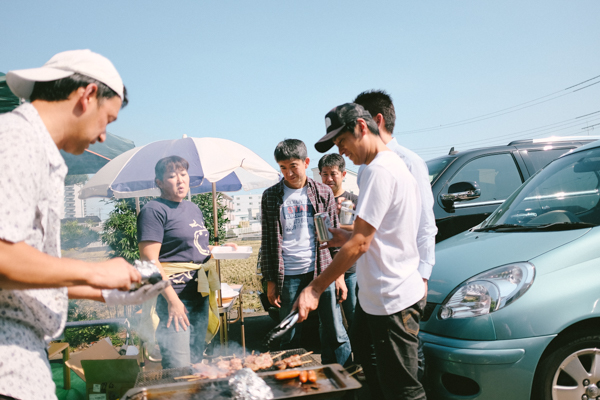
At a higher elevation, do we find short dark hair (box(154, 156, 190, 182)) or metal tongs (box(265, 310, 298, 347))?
short dark hair (box(154, 156, 190, 182))

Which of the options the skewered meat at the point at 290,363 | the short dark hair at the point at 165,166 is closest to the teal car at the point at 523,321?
the skewered meat at the point at 290,363

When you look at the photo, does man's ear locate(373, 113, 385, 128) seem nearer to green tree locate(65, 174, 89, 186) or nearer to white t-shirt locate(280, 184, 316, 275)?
white t-shirt locate(280, 184, 316, 275)

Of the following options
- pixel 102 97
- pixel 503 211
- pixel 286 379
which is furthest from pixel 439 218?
pixel 102 97

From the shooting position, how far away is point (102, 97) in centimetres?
139

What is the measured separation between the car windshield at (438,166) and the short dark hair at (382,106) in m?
A: 2.56

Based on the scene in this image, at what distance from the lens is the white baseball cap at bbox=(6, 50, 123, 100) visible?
4.09 ft

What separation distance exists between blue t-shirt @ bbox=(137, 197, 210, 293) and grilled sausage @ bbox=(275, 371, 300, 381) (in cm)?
127

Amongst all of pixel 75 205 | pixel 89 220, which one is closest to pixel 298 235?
pixel 75 205

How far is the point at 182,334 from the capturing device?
317 centimetres

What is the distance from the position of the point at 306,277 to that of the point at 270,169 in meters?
2.48

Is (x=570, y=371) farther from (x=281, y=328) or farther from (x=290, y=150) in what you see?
(x=290, y=150)

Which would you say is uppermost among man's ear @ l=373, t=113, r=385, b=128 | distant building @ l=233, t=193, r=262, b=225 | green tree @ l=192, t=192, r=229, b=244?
man's ear @ l=373, t=113, r=385, b=128

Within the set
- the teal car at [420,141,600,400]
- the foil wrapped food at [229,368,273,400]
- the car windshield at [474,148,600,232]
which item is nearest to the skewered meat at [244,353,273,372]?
the foil wrapped food at [229,368,273,400]

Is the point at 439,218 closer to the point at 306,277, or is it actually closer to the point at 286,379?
the point at 306,277
